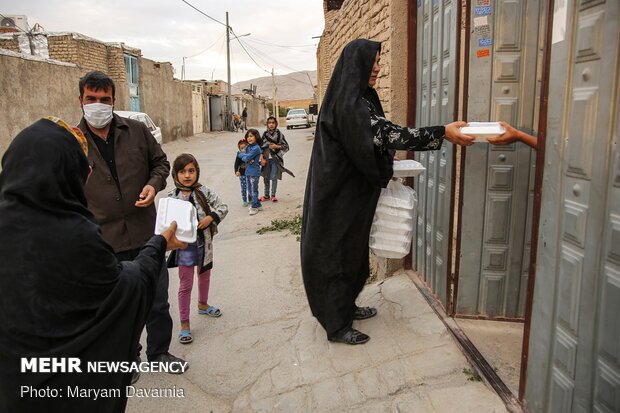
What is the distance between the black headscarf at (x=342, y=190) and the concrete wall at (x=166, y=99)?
20080 millimetres

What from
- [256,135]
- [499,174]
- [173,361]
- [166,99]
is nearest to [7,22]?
[166,99]

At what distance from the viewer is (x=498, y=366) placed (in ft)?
8.54

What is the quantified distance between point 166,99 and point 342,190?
22859mm

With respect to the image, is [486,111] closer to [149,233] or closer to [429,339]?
[429,339]

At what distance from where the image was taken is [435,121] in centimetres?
334

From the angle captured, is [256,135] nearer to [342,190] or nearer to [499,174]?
[342,190]

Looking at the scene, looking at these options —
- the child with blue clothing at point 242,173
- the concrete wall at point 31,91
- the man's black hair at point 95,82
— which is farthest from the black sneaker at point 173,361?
the concrete wall at point 31,91

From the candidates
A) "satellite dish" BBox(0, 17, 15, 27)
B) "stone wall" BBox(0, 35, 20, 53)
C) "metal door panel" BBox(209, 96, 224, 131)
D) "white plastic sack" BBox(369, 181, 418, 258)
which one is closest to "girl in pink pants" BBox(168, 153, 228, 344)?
"white plastic sack" BBox(369, 181, 418, 258)

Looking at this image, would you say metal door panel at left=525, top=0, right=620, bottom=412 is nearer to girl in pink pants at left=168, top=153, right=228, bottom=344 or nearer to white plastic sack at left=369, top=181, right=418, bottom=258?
white plastic sack at left=369, top=181, right=418, bottom=258

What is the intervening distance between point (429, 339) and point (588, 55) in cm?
187

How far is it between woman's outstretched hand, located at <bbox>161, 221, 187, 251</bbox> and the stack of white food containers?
1180 mm

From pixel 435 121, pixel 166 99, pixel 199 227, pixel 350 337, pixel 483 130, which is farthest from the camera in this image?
pixel 166 99

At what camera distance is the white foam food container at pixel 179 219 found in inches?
91.7

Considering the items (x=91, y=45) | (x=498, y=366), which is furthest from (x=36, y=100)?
(x=498, y=366)
